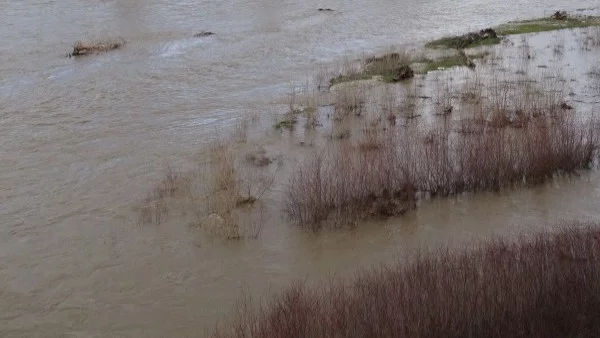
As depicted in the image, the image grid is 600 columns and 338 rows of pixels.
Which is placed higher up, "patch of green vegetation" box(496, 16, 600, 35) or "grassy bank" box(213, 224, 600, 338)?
"patch of green vegetation" box(496, 16, 600, 35)

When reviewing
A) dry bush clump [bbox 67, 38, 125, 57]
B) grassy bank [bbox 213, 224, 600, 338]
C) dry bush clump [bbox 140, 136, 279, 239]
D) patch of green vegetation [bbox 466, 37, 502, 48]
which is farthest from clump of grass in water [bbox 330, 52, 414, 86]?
grassy bank [bbox 213, 224, 600, 338]

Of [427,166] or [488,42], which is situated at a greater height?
[488,42]

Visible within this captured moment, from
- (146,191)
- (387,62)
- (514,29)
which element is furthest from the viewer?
(514,29)

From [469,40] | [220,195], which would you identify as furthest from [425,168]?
[469,40]

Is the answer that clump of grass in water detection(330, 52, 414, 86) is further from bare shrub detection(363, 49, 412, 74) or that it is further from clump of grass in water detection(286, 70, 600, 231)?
clump of grass in water detection(286, 70, 600, 231)

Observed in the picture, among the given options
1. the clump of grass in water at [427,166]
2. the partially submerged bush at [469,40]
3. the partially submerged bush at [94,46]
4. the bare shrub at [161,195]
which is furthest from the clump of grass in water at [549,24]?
the bare shrub at [161,195]

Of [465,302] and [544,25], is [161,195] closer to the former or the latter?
[465,302]
